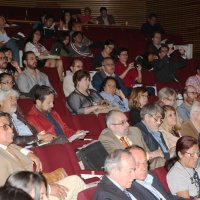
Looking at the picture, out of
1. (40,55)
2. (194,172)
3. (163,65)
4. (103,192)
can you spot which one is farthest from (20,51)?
(103,192)

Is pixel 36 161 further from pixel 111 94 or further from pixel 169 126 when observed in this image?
pixel 111 94

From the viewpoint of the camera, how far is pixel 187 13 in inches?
382

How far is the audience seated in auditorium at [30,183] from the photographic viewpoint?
6.59 feet

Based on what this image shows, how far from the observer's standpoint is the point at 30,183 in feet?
6.63

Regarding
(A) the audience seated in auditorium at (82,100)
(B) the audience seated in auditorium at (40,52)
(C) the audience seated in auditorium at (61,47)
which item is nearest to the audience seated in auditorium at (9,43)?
(B) the audience seated in auditorium at (40,52)

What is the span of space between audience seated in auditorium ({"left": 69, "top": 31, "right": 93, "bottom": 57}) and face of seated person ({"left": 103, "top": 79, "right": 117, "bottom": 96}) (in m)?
1.86

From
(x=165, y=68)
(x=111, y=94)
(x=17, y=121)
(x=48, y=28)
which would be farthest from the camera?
(x=48, y=28)

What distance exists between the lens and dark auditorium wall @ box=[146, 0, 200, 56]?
955 cm

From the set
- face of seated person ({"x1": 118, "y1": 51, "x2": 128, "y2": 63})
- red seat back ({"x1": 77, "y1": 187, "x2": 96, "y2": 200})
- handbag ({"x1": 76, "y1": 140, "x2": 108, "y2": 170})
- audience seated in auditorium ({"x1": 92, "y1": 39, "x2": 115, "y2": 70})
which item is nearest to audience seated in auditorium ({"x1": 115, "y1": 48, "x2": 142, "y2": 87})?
face of seated person ({"x1": 118, "y1": 51, "x2": 128, "y2": 63})

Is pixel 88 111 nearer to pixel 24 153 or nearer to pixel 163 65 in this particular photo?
pixel 24 153

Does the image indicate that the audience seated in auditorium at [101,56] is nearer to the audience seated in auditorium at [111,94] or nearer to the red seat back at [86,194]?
the audience seated in auditorium at [111,94]

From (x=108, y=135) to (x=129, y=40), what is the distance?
202 inches

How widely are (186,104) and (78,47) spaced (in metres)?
2.37

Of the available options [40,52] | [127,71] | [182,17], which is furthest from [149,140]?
[182,17]
